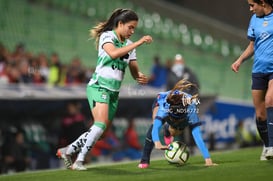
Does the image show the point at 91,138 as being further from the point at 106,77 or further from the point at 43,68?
the point at 43,68

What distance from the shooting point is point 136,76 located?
1177cm

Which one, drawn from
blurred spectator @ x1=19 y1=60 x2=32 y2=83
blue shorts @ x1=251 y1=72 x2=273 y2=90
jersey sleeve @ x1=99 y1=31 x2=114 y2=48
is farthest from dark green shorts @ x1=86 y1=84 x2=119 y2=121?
blurred spectator @ x1=19 y1=60 x2=32 y2=83

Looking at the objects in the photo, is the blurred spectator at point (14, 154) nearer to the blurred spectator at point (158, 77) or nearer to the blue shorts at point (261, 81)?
the blurred spectator at point (158, 77)

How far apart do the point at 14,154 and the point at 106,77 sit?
7495 mm

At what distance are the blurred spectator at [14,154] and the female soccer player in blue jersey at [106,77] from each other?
684cm

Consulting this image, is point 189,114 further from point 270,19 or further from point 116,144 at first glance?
point 116,144

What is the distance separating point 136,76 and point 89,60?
14.3 metres

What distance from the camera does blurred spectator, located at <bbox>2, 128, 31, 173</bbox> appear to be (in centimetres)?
1825

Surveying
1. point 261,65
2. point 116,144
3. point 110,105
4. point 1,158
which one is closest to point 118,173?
point 110,105

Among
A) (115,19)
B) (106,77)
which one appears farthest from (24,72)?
(106,77)

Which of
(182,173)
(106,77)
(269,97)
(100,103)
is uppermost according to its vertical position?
(106,77)

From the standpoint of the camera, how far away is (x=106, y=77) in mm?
11289

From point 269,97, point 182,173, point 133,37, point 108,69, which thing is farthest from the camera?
point 133,37

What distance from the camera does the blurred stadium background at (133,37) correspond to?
64.5ft
